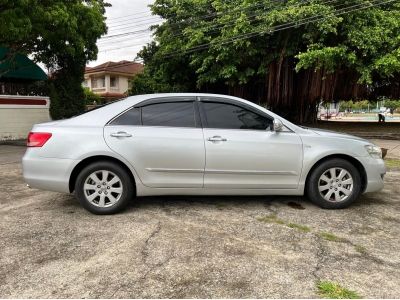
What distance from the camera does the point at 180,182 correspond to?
4836 millimetres

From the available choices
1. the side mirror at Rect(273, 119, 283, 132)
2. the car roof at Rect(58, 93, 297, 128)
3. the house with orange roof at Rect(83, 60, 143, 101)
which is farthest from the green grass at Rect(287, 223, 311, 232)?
the house with orange roof at Rect(83, 60, 143, 101)

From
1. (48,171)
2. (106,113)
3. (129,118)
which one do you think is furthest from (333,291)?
(48,171)

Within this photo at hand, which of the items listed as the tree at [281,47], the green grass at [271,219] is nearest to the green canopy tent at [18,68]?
the tree at [281,47]

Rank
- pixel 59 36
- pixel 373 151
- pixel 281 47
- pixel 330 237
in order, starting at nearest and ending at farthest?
1. pixel 330 237
2. pixel 373 151
3. pixel 59 36
4. pixel 281 47

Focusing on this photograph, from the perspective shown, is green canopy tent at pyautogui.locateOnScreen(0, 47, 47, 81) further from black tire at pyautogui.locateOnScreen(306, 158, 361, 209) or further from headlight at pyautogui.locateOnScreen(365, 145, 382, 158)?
headlight at pyautogui.locateOnScreen(365, 145, 382, 158)

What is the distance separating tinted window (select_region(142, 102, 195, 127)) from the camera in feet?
16.1

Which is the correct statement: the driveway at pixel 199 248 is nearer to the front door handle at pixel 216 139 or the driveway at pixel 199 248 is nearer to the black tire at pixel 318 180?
the black tire at pixel 318 180

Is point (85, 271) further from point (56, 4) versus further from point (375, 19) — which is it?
point (375, 19)

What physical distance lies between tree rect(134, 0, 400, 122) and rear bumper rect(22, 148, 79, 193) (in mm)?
10534

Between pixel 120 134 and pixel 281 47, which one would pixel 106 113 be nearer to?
Answer: pixel 120 134

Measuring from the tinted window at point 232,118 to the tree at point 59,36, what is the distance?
9.10m

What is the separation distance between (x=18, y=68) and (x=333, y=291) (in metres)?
17.2

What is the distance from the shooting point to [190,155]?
4.78m

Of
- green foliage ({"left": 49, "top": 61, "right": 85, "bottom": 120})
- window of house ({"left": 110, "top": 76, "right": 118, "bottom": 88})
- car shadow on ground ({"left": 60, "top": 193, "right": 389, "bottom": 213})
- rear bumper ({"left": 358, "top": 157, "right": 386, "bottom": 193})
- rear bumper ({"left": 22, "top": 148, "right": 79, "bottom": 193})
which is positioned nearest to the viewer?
rear bumper ({"left": 22, "top": 148, "right": 79, "bottom": 193})
